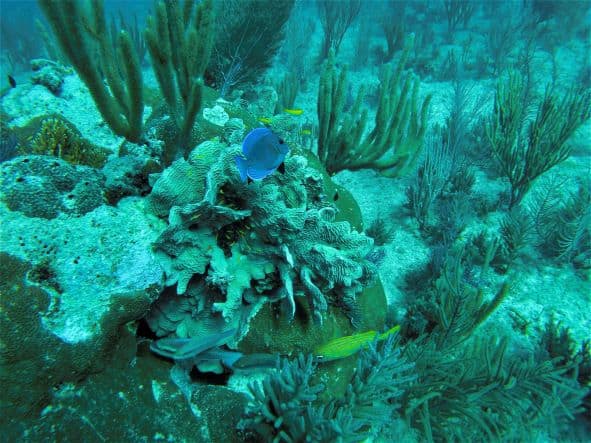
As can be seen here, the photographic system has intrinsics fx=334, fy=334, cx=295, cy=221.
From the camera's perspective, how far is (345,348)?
247cm

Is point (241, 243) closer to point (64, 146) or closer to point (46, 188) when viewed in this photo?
point (46, 188)

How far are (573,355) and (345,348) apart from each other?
221cm

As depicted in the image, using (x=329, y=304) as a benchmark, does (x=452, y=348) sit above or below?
below

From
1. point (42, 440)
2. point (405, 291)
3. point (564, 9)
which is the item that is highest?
point (564, 9)

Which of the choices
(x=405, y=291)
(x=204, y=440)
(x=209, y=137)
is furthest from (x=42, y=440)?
(x=405, y=291)

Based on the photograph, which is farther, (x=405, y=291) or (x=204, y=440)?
(x=405, y=291)

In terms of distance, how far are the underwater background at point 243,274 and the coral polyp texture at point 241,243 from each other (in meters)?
0.01

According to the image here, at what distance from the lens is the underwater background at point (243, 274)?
1.71 metres

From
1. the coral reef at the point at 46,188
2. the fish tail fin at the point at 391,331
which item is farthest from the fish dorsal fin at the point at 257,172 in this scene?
the fish tail fin at the point at 391,331

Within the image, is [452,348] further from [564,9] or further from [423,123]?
[564,9]

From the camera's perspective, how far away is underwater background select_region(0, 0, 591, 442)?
1709 millimetres

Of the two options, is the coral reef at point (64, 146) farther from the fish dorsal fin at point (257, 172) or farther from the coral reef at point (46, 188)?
the fish dorsal fin at point (257, 172)

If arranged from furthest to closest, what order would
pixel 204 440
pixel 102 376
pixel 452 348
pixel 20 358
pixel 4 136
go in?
1. pixel 452 348
2. pixel 4 136
3. pixel 204 440
4. pixel 102 376
5. pixel 20 358

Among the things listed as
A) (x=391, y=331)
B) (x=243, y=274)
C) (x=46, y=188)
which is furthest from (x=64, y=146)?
(x=391, y=331)
